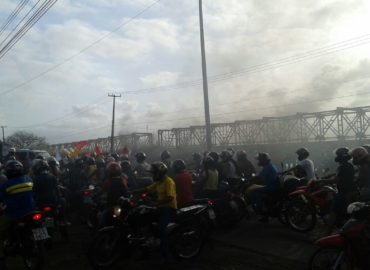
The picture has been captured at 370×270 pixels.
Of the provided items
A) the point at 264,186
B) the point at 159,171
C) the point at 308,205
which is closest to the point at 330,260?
the point at 159,171

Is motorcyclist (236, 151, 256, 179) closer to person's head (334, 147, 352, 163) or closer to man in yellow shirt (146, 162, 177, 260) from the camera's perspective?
person's head (334, 147, 352, 163)

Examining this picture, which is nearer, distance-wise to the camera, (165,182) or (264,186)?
(165,182)

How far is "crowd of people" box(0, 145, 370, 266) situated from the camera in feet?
21.2

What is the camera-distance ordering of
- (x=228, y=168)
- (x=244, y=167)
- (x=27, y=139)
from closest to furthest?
(x=228, y=168) → (x=244, y=167) → (x=27, y=139)

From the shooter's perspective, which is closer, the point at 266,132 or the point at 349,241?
the point at 349,241

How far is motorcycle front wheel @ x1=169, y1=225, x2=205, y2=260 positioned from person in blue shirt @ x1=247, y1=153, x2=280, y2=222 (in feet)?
8.21

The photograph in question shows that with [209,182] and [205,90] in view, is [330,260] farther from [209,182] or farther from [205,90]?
[205,90]

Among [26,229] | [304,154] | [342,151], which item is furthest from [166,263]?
[304,154]

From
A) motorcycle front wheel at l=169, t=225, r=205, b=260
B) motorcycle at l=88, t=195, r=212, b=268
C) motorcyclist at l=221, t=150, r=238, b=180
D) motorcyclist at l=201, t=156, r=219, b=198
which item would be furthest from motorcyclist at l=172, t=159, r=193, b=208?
motorcyclist at l=221, t=150, r=238, b=180

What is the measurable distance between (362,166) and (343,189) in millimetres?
714

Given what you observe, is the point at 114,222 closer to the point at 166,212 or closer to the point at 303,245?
the point at 166,212

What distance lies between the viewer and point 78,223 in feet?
35.7

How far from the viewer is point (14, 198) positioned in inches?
249

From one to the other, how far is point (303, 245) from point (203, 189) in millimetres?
2598
